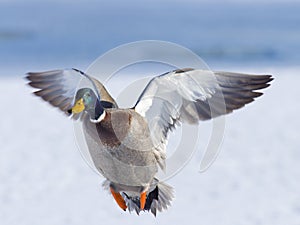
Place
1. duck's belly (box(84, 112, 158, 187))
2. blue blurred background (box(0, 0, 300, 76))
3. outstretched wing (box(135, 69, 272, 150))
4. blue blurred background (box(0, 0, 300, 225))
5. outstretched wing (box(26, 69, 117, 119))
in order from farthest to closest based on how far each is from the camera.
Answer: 1. blue blurred background (box(0, 0, 300, 76))
2. blue blurred background (box(0, 0, 300, 225))
3. outstretched wing (box(26, 69, 117, 119))
4. outstretched wing (box(135, 69, 272, 150))
5. duck's belly (box(84, 112, 158, 187))

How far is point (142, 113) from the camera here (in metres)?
4.21

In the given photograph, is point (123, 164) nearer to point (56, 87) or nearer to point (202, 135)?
point (56, 87)

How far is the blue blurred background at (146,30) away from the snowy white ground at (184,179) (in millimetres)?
4021

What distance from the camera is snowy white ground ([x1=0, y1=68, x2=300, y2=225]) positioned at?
5031 mm

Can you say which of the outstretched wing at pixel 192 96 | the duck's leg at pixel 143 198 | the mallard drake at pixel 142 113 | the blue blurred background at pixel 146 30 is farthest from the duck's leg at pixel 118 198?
the blue blurred background at pixel 146 30

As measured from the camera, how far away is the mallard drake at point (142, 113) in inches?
154

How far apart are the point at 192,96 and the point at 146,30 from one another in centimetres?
1158

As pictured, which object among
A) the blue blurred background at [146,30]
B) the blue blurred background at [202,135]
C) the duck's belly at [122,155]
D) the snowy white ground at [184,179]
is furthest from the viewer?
the blue blurred background at [146,30]

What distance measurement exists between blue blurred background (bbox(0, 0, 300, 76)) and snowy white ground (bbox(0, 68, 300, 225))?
4021mm

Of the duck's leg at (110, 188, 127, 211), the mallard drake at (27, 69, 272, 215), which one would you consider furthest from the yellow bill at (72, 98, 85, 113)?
the duck's leg at (110, 188, 127, 211)

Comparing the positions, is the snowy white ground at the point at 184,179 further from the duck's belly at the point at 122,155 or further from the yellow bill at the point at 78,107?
the yellow bill at the point at 78,107

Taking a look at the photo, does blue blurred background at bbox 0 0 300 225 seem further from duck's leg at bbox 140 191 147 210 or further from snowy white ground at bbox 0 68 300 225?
duck's leg at bbox 140 191 147 210

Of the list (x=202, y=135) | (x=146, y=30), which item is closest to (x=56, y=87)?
(x=202, y=135)

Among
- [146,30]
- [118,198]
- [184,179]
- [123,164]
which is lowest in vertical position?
[146,30]
